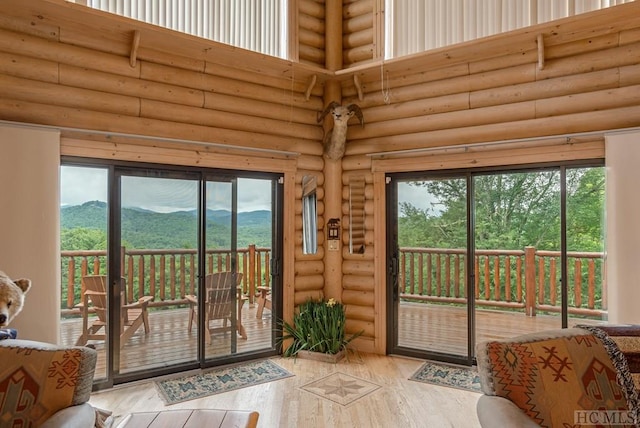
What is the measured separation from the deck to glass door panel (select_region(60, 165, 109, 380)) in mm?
33

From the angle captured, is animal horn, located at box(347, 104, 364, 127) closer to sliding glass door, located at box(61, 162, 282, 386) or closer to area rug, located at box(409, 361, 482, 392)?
sliding glass door, located at box(61, 162, 282, 386)

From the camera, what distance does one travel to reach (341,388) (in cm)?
400

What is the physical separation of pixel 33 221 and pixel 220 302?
6.26 feet

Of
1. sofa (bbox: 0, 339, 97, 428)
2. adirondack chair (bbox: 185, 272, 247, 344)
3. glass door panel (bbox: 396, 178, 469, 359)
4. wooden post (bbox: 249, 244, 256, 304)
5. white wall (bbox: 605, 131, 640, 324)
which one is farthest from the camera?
wooden post (bbox: 249, 244, 256, 304)

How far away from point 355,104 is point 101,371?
3732 millimetres

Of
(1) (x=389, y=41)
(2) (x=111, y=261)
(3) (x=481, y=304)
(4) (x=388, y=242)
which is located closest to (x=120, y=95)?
(2) (x=111, y=261)

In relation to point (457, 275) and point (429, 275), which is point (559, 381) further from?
point (429, 275)

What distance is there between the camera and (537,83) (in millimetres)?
4113

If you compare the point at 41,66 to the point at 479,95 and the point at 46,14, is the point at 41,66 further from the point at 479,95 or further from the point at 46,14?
the point at 479,95

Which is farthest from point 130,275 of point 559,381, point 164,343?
point 559,381

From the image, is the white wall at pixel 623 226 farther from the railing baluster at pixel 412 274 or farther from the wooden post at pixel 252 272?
the wooden post at pixel 252 272

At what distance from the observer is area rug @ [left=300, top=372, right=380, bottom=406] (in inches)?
149

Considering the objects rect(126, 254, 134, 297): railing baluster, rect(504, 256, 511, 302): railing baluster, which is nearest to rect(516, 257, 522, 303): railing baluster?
rect(504, 256, 511, 302): railing baluster

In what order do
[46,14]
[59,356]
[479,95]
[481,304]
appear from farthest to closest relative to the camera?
[481,304]
[479,95]
[46,14]
[59,356]
